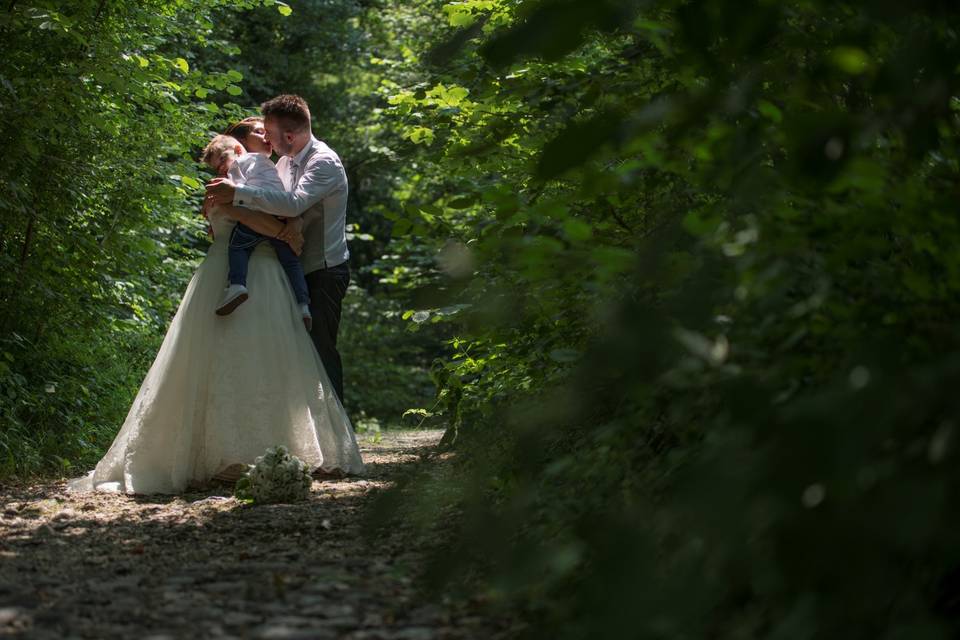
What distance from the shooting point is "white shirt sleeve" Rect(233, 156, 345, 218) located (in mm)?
6812

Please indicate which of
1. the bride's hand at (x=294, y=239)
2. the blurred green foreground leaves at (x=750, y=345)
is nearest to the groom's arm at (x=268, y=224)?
the bride's hand at (x=294, y=239)

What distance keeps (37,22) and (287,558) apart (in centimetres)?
427

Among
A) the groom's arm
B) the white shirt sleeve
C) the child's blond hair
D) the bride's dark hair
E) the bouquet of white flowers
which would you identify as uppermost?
the bride's dark hair

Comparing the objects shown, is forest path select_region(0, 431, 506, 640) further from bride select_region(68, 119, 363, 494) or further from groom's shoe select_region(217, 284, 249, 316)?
groom's shoe select_region(217, 284, 249, 316)

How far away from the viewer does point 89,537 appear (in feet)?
15.8

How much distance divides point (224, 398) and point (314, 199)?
1.40 metres

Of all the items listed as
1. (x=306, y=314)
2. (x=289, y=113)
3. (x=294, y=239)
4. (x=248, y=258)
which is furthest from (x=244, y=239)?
(x=289, y=113)

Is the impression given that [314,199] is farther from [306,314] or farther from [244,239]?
[306,314]

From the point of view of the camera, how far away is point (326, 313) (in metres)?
7.49

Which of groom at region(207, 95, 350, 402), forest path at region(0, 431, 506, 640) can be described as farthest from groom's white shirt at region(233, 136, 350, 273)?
forest path at region(0, 431, 506, 640)

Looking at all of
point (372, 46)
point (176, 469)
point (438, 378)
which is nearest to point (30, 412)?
point (176, 469)

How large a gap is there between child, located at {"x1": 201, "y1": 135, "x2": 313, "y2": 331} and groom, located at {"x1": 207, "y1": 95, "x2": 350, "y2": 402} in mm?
129

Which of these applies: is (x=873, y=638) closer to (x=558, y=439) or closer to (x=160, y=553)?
(x=558, y=439)

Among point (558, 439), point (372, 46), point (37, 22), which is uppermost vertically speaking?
Result: point (372, 46)
